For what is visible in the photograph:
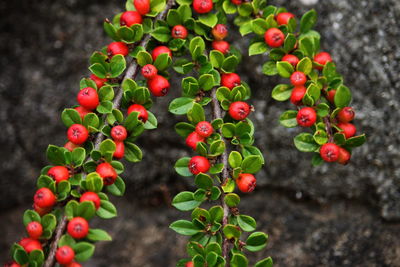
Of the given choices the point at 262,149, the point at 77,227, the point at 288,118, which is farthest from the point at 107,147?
the point at 262,149

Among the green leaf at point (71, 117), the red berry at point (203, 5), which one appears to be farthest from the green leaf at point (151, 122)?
the red berry at point (203, 5)

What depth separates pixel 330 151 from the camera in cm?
171

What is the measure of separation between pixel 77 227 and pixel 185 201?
0.40 meters

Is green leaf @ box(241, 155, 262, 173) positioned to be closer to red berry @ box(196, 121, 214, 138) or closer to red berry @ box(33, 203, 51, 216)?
red berry @ box(196, 121, 214, 138)

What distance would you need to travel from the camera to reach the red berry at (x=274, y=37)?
1.82m

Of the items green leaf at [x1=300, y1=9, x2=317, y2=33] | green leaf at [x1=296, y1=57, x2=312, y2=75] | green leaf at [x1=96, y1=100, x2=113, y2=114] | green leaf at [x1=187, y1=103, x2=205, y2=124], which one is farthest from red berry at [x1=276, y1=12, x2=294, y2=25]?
green leaf at [x1=96, y1=100, x2=113, y2=114]

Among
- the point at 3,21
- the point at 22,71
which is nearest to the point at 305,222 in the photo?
the point at 22,71

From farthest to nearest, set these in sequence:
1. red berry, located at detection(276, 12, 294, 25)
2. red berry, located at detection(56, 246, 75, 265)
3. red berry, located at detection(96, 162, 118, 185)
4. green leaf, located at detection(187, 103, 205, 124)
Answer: red berry, located at detection(276, 12, 294, 25)
green leaf, located at detection(187, 103, 205, 124)
red berry, located at detection(96, 162, 118, 185)
red berry, located at detection(56, 246, 75, 265)

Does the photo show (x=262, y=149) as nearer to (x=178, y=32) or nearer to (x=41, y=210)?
(x=178, y=32)

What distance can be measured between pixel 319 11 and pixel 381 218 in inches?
41.9

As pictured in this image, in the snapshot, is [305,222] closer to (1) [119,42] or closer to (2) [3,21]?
(1) [119,42]

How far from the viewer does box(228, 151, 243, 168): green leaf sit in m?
1.66

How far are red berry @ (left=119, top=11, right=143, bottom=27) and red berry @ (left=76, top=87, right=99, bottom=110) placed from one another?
311mm

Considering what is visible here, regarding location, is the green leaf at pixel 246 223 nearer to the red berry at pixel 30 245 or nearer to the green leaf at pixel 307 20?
the red berry at pixel 30 245
